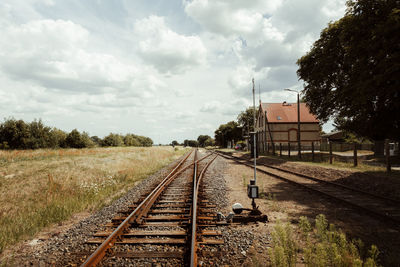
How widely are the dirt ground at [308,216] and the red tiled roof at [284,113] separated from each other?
39046 millimetres

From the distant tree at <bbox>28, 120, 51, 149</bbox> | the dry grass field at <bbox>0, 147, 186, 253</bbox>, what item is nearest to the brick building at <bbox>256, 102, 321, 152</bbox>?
the dry grass field at <bbox>0, 147, 186, 253</bbox>

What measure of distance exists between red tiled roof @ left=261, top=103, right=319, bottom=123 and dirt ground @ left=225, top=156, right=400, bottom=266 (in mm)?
39046

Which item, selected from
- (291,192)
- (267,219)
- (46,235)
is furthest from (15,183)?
(291,192)

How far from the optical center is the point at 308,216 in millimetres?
6047

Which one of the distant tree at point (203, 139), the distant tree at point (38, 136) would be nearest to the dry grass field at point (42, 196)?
the distant tree at point (38, 136)

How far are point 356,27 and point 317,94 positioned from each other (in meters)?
13.3

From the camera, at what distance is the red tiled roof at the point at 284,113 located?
1825 inches

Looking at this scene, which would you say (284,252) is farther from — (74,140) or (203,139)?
(203,139)

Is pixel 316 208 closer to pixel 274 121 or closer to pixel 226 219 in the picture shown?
pixel 226 219

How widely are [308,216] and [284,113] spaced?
4499cm

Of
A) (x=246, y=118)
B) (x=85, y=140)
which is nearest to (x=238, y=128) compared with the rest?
(x=246, y=118)

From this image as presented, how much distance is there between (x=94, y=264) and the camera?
3.60 meters

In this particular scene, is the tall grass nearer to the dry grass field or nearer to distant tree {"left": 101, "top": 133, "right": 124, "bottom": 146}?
the dry grass field

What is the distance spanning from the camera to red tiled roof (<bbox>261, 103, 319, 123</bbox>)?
4636 centimetres
